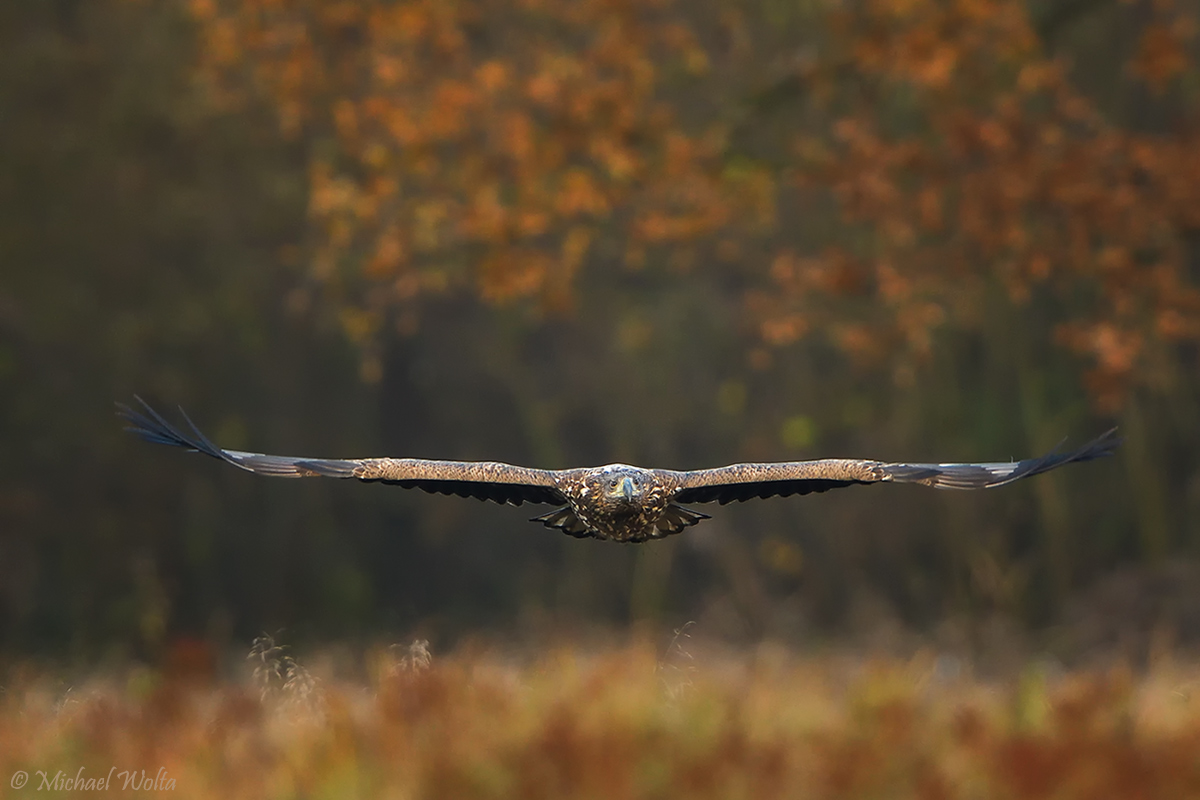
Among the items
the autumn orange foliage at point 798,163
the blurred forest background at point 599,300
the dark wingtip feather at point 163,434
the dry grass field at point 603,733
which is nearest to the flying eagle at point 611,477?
the dark wingtip feather at point 163,434

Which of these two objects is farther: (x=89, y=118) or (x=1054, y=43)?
(x=89, y=118)

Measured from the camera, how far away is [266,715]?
19.5 feet

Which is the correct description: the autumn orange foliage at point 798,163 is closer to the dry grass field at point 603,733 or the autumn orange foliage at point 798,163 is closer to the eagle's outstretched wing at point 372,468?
the dry grass field at point 603,733

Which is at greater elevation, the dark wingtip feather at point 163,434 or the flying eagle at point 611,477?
the dark wingtip feather at point 163,434

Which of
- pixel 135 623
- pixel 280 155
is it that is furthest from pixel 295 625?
pixel 280 155

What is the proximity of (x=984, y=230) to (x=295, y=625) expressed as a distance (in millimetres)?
10734

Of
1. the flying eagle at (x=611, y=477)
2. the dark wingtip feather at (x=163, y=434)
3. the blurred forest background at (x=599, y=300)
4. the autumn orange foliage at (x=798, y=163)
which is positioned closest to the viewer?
the dark wingtip feather at (x=163, y=434)

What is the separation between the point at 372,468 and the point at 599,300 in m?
13.2

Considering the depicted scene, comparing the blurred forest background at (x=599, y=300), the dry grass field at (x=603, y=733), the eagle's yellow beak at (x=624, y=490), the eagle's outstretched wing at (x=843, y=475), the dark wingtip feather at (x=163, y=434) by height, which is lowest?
the dry grass field at (x=603, y=733)

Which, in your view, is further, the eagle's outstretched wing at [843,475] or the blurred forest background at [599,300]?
the blurred forest background at [599,300]

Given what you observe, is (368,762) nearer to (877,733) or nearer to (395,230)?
(877,733)

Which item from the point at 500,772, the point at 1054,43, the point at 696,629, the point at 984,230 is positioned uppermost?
the point at 1054,43

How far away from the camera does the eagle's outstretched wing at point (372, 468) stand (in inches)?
195

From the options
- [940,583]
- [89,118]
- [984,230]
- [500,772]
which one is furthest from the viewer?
[89,118]
